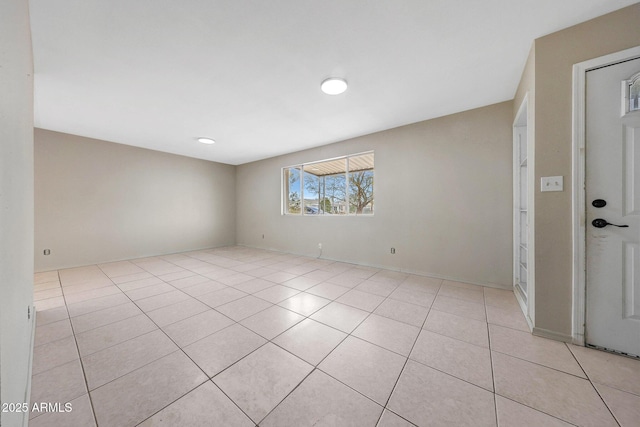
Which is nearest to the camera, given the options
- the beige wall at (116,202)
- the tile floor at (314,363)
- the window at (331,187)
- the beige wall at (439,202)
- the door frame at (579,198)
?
the tile floor at (314,363)

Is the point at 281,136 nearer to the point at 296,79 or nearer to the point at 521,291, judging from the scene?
the point at 296,79

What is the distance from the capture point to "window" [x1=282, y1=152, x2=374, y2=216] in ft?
14.3

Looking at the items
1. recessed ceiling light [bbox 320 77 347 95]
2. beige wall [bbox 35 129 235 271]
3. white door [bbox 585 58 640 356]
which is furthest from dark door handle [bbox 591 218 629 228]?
beige wall [bbox 35 129 235 271]

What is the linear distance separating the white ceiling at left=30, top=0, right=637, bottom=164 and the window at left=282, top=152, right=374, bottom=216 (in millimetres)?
1122

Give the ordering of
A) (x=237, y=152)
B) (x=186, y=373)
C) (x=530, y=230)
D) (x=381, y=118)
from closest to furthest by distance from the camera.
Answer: (x=186, y=373) → (x=530, y=230) → (x=381, y=118) → (x=237, y=152)

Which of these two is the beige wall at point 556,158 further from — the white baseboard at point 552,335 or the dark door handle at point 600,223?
the dark door handle at point 600,223

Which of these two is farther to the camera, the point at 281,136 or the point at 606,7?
the point at 281,136

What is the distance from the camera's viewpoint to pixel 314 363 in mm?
1568

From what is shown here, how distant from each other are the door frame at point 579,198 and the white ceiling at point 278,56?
528 mm

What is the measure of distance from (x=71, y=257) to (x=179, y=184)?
2478 mm

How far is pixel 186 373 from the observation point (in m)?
1.48

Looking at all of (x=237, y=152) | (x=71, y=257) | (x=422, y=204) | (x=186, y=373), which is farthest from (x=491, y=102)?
(x=71, y=257)

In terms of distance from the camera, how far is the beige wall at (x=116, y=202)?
3.96 meters

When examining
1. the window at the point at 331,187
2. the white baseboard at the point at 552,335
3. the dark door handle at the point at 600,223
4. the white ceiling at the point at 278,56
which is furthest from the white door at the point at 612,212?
Result: the window at the point at 331,187
